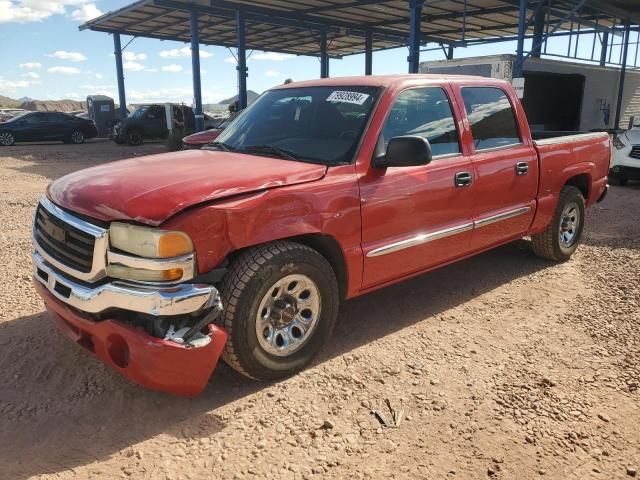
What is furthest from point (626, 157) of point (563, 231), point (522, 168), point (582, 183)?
point (522, 168)

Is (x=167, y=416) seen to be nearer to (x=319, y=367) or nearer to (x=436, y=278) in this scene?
(x=319, y=367)

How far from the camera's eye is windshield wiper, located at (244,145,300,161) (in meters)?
3.63

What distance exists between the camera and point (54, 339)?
12.6ft

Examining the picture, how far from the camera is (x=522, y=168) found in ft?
15.6

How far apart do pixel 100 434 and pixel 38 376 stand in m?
0.83

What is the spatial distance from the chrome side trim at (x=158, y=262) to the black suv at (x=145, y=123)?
21.5m

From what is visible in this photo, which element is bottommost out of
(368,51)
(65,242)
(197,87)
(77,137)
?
(77,137)

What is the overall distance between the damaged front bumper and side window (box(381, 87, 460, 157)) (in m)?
1.74

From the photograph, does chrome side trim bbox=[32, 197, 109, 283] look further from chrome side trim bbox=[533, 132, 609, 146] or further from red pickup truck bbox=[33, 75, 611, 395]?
chrome side trim bbox=[533, 132, 609, 146]

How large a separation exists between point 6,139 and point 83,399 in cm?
2279

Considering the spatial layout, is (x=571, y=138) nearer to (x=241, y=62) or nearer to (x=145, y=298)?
(x=145, y=298)

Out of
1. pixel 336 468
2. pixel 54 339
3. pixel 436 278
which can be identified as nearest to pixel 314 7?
pixel 436 278

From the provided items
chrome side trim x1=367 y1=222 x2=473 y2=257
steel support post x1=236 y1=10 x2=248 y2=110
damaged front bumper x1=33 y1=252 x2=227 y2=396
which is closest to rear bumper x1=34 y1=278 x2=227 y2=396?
damaged front bumper x1=33 y1=252 x2=227 y2=396

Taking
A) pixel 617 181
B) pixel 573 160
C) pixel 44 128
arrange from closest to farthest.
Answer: pixel 573 160 < pixel 617 181 < pixel 44 128
